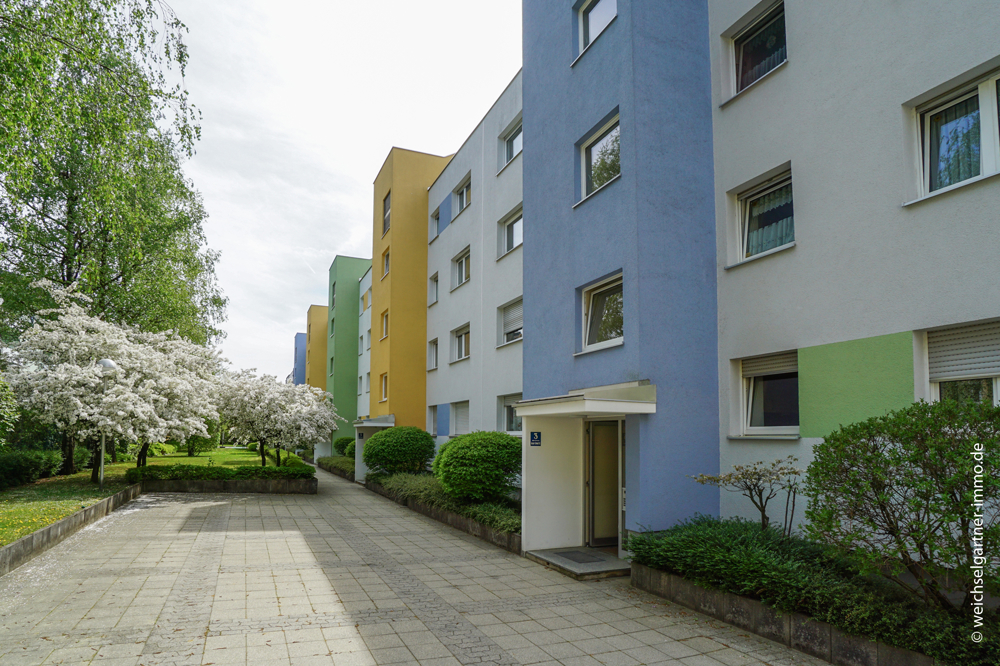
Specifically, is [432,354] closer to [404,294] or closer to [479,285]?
[404,294]

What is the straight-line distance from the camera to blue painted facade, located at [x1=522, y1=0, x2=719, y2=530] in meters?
8.92

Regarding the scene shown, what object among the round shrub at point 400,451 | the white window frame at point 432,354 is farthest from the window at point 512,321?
the white window frame at point 432,354

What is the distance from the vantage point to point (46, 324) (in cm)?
1792

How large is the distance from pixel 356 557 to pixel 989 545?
8257 millimetres

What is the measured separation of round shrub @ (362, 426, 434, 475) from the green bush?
1248 cm

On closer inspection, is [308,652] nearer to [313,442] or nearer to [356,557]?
[356,557]

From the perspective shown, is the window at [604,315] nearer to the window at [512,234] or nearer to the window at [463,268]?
the window at [512,234]

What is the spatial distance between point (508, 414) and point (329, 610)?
9921 millimetres

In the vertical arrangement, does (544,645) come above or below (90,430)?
below

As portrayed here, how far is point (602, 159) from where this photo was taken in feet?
35.8

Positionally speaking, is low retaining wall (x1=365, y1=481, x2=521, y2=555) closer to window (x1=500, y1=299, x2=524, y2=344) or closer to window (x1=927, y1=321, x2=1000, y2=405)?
window (x1=500, y1=299, x2=524, y2=344)

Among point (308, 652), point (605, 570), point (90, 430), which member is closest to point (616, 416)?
point (605, 570)

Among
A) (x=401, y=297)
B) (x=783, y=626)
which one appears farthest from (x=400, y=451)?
(x=783, y=626)

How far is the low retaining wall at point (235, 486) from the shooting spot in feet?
63.7
